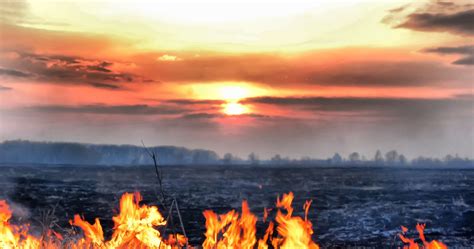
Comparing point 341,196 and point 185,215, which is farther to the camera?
point 341,196

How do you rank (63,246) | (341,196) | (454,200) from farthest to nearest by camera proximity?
(341,196), (454,200), (63,246)

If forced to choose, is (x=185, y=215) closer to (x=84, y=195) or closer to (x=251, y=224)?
(x=84, y=195)

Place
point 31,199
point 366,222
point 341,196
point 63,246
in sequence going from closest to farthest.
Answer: point 63,246 < point 366,222 < point 31,199 < point 341,196

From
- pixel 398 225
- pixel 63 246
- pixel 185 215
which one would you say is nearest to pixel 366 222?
pixel 398 225

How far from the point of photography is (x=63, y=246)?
37.9ft

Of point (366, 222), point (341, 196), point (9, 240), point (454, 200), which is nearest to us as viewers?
point (9, 240)

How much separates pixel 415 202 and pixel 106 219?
3527cm

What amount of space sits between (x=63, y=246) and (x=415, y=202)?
→ 5485 centimetres

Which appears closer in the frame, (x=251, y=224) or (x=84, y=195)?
(x=251, y=224)

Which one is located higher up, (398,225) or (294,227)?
(294,227)

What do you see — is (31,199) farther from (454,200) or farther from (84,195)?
(454,200)

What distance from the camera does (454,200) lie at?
62.6 m

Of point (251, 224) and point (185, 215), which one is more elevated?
point (251, 224)

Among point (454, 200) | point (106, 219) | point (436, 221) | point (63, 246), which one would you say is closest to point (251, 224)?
point (63, 246)
